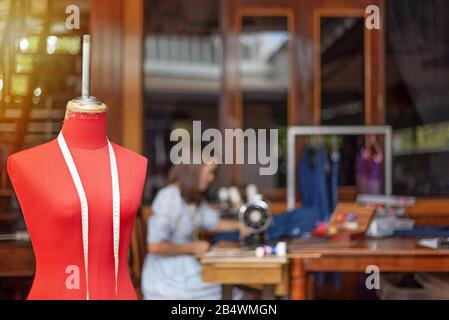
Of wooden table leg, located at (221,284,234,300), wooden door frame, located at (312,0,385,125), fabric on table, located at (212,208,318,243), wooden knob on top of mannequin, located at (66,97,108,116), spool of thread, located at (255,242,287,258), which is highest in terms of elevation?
wooden door frame, located at (312,0,385,125)

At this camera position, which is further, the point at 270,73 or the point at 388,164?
the point at 270,73

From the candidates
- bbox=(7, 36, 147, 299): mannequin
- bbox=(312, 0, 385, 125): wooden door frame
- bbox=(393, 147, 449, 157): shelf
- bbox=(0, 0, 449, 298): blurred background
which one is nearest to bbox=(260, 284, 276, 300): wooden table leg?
bbox=(0, 0, 449, 298): blurred background

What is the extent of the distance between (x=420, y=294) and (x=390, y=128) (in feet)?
6.71

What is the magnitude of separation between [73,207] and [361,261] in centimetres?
164

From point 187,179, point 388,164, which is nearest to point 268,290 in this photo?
point 187,179

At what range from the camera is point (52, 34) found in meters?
2.80

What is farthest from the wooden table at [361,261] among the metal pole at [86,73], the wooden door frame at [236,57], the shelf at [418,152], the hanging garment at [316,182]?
the wooden door frame at [236,57]

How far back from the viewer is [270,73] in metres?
5.69

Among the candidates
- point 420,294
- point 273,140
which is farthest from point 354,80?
point 420,294

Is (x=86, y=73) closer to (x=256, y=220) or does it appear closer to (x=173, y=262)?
(x=256, y=220)

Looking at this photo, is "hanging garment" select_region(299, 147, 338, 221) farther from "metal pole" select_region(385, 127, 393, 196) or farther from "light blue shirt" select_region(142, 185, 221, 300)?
"light blue shirt" select_region(142, 185, 221, 300)

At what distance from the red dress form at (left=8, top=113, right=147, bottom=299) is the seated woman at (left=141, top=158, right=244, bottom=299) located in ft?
3.79

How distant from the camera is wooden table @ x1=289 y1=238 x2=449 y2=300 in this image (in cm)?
314

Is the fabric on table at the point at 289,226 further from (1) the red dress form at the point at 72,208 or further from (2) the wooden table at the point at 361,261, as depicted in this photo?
(1) the red dress form at the point at 72,208
